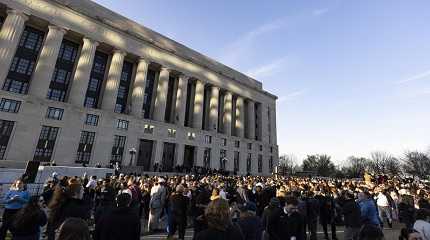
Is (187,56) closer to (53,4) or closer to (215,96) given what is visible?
(215,96)

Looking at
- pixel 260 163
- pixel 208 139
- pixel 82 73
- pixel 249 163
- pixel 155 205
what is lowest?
pixel 155 205

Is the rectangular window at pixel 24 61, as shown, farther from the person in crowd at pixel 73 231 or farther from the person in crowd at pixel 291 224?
the person in crowd at pixel 291 224

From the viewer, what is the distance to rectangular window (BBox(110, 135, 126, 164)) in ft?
138

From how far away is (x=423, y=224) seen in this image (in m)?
4.89

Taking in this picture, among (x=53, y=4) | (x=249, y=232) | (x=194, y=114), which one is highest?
(x=53, y=4)

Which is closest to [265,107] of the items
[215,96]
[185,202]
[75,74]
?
[215,96]

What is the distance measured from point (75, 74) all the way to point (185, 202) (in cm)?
4016

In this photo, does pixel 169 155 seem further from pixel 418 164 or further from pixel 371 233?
pixel 418 164

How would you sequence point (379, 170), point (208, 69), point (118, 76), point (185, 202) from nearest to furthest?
point (185, 202) < point (118, 76) < point (208, 69) < point (379, 170)

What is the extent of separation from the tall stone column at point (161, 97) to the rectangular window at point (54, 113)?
53.9ft

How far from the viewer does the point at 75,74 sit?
136 feet

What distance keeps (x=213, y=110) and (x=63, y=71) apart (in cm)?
3187

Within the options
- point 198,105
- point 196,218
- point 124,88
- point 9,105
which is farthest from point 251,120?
point 196,218

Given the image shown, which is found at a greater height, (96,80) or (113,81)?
(96,80)
